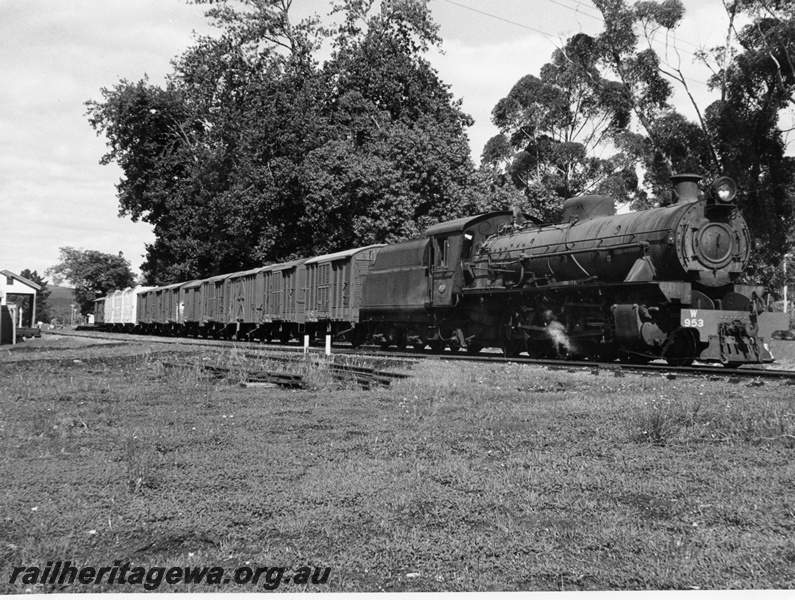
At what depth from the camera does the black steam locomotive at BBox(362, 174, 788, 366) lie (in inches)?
570

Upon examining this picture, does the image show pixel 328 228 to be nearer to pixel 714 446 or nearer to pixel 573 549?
pixel 714 446

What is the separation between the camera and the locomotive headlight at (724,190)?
15.1m

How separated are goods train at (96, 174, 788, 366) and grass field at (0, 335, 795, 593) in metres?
5.04

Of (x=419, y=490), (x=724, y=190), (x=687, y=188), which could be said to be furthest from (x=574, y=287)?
(x=419, y=490)

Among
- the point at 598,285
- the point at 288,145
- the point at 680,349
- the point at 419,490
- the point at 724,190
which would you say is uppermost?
the point at 288,145

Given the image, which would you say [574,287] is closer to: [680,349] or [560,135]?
[680,349]

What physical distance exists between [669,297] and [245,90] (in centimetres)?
3427

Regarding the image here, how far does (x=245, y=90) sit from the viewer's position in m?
42.7

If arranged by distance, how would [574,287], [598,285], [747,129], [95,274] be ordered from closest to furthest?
[598,285] → [574,287] → [747,129] → [95,274]

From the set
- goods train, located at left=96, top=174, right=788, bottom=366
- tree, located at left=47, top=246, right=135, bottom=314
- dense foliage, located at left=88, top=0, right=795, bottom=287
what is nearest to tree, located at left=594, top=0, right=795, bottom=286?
dense foliage, located at left=88, top=0, right=795, bottom=287

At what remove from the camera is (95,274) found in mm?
102062

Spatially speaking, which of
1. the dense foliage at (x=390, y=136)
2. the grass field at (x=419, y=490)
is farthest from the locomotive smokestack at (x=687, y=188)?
the dense foliage at (x=390, y=136)

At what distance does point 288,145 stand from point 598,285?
83.7 feet

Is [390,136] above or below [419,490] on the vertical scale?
above
